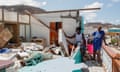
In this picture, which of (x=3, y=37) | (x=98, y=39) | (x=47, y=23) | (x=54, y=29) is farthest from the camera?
(x=47, y=23)

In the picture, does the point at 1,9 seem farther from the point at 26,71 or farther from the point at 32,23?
the point at 26,71

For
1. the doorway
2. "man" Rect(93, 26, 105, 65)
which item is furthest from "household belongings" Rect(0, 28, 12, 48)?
"man" Rect(93, 26, 105, 65)

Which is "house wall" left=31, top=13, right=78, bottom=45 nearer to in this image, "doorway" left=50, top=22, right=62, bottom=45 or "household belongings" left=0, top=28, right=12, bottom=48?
"doorway" left=50, top=22, right=62, bottom=45

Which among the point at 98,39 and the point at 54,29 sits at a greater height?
the point at 54,29

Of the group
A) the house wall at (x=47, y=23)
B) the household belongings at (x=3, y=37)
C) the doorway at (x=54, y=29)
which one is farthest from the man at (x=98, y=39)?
the doorway at (x=54, y=29)

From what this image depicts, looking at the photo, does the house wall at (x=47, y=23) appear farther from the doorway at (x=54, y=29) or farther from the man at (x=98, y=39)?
the man at (x=98, y=39)

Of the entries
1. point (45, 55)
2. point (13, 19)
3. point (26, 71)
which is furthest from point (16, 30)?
point (26, 71)

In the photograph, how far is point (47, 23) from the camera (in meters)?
15.5

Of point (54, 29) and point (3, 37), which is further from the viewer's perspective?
point (54, 29)

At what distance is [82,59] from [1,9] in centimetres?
574

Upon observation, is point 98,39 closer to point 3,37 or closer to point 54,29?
point 3,37

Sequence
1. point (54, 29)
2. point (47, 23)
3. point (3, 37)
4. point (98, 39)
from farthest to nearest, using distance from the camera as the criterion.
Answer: point (47, 23)
point (54, 29)
point (3, 37)
point (98, 39)

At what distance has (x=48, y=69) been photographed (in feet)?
21.8

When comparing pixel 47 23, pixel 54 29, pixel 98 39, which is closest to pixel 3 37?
pixel 54 29
